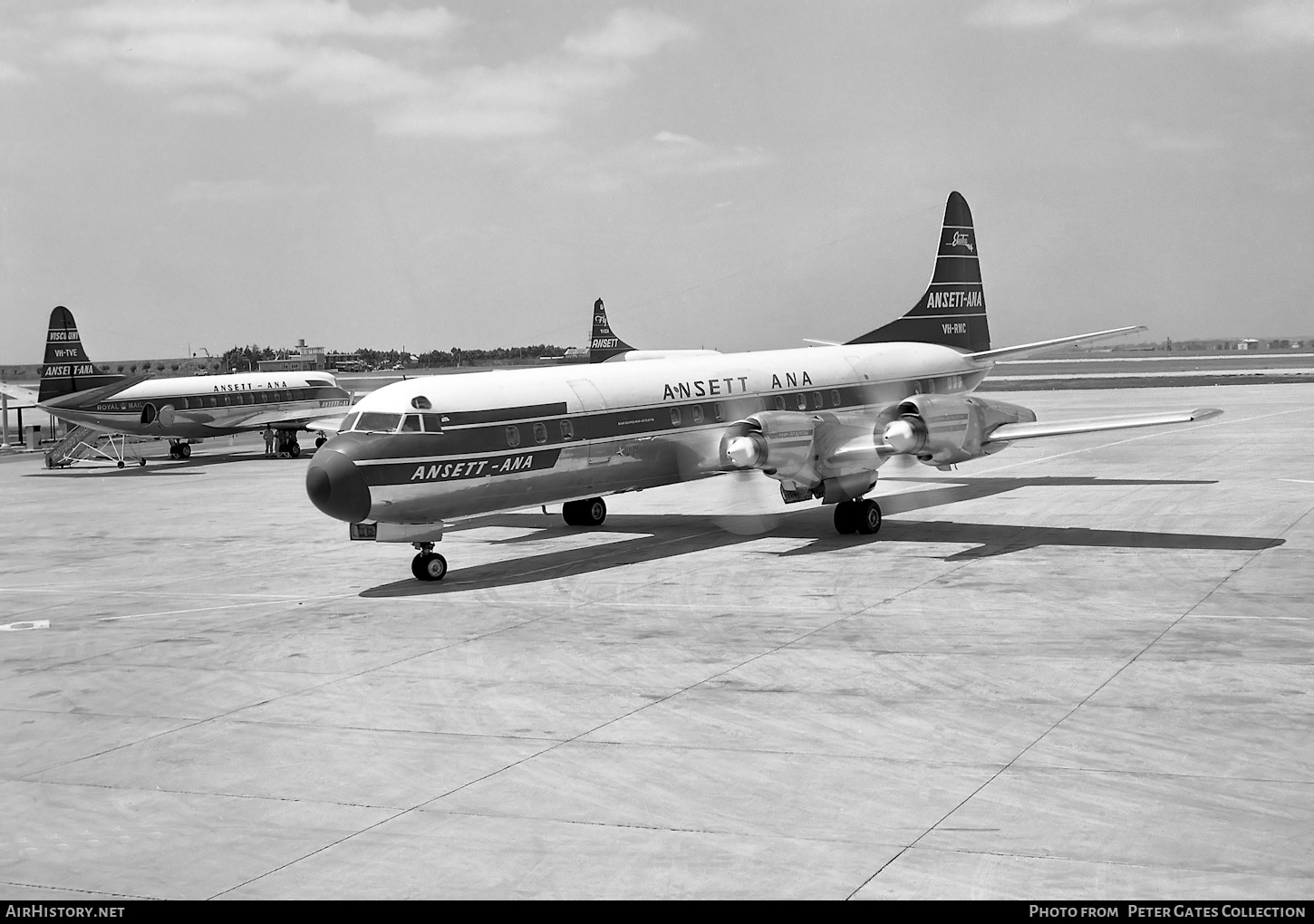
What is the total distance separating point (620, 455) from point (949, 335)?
1330cm

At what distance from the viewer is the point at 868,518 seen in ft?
86.9

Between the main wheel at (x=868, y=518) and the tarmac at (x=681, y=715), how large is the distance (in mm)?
665

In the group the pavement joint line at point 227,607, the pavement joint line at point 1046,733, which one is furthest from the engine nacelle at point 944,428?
the pavement joint line at point 227,607

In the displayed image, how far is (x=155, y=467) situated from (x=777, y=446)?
122ft

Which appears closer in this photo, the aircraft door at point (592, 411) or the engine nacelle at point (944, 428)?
the aircraft door at point (592, 411)

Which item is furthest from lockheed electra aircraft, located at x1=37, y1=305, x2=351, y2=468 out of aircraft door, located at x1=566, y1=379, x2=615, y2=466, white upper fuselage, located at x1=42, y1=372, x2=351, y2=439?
aircraft door, located at x1=566, y1=379, x2=615, y2=466

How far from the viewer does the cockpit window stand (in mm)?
22312

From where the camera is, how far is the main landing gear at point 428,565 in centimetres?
2280

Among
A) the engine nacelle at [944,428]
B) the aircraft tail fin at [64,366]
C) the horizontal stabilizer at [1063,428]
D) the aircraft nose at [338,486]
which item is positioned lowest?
the horizontal stabilizer at [1063,428]

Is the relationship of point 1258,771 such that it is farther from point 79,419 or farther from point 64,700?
point 79,419

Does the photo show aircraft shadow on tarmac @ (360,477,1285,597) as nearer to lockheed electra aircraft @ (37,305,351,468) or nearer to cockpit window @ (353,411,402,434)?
cockpit window @ (353,411,402,434)

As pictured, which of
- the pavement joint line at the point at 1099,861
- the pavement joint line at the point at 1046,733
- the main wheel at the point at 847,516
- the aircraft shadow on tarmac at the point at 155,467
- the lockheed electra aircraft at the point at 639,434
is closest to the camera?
the pavement joint line at the point at 1099,861

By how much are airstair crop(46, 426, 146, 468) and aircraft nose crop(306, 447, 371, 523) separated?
36.4 metres

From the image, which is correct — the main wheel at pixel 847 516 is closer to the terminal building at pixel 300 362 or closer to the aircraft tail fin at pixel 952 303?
the aircraft tail fin at pixel 952 303
